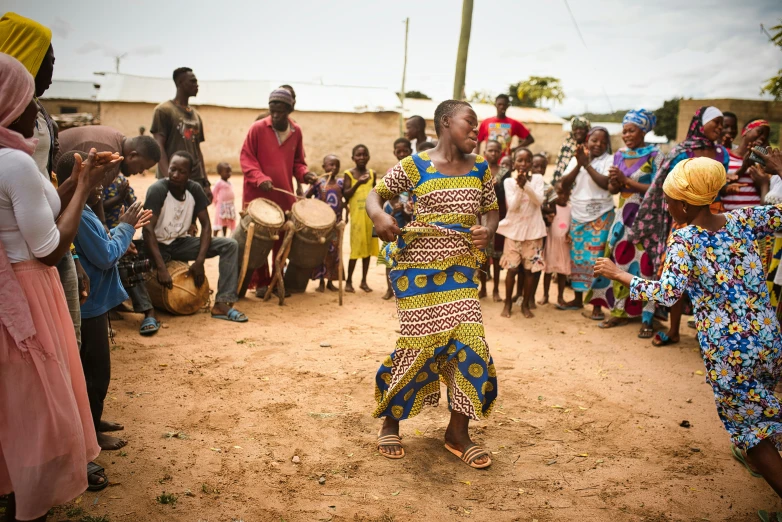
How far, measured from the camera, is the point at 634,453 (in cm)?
391

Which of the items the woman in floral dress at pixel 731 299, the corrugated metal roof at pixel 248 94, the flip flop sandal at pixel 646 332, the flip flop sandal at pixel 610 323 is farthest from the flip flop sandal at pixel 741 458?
the corrugated metal roof at pixel 248 94

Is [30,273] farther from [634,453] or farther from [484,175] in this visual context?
[634,453]

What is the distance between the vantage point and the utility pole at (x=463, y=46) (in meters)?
9.58

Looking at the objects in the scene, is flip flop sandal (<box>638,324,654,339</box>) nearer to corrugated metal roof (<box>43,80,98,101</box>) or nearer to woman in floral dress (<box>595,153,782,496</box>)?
woman in floral dress (<box>595,153,782,496</box>)

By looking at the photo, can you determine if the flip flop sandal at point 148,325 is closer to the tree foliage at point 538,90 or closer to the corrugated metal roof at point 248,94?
the corrugated metal roof at point 248,94

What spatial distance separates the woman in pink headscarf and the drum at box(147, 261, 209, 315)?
12.1 ft

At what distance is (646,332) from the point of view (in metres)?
6.51

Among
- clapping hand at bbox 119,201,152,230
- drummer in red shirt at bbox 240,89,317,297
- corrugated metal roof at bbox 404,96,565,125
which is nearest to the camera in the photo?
clapping hand at bbox 119,201,152,230

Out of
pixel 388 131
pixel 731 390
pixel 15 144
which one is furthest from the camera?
pixel 388 131

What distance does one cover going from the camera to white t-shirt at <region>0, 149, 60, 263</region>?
7.52ft

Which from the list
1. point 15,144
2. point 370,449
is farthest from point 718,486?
point 15,144

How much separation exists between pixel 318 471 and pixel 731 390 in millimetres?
2214

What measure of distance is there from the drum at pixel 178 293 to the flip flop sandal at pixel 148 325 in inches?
12.6

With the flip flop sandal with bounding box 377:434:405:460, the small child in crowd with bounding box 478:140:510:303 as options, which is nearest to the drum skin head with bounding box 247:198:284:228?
the small child in crowd with bounding box 478:140:510:303
